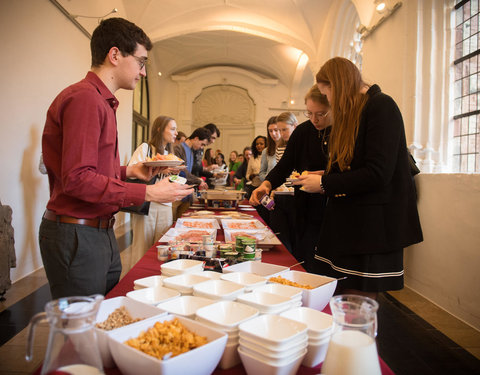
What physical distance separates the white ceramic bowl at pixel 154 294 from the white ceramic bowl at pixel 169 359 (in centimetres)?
26

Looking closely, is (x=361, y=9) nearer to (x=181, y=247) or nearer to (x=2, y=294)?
(x=181, y=247)

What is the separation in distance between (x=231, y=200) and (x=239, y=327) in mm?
3304

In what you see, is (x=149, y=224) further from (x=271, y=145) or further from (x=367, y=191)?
(x=367, y=191)

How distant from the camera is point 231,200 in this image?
162 inches

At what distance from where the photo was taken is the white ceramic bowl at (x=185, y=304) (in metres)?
1.01

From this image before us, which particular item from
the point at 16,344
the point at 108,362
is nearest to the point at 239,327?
the point at 108,362

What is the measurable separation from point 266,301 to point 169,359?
415 mm

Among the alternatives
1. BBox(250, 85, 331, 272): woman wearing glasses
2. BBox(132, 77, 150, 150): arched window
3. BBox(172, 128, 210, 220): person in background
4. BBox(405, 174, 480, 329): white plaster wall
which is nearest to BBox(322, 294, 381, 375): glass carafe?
BBox(250, 85, 331, 272): woman wearing glasses

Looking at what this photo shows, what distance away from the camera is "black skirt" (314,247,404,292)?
155cm

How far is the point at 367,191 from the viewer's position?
5.21 ft

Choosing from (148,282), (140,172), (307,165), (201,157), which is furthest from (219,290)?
(201,157)

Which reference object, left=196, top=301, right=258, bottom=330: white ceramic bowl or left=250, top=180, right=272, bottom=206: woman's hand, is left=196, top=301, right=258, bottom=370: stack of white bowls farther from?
left=250, top=180, right=272, bottom=206: woman's hand

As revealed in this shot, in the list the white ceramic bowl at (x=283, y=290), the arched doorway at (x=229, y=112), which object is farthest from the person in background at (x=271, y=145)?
the arched doorway at (x=229, y=112)

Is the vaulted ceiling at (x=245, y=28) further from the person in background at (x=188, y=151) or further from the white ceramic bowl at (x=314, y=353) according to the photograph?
the white ceramic bowl at (x=314, y=353)
